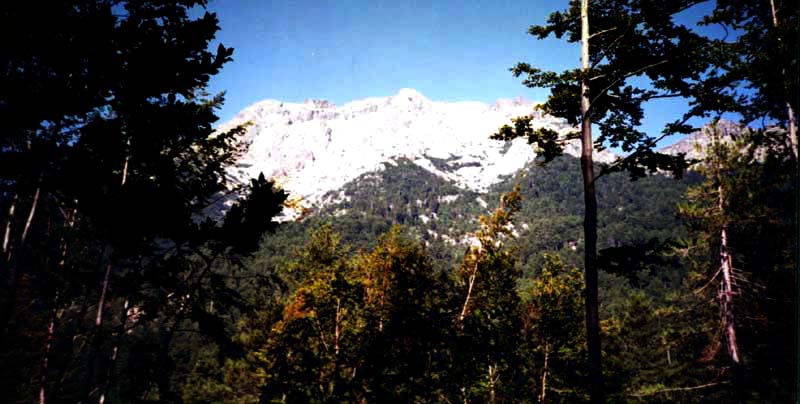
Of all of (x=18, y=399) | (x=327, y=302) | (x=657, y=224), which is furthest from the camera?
(x=657, y=224)

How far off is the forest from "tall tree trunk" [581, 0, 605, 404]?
5cm

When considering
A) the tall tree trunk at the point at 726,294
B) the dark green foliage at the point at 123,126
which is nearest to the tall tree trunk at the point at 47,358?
the dark green foliage at the point at 123,126

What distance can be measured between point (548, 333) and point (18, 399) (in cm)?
2143

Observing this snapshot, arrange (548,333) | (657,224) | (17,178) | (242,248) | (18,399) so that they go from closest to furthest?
(17,178) → (242,248) → (18,399) → (548,333) → (657,224)

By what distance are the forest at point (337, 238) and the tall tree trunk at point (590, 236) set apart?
5 cm

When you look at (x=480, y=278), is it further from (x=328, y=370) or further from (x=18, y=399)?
(x=18, y=399)

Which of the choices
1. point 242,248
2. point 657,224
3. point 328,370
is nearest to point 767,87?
point 242,248

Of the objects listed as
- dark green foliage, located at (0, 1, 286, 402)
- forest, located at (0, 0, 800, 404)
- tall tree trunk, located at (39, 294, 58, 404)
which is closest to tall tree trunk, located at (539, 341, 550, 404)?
forest, located at (0, 0, 800, 404)

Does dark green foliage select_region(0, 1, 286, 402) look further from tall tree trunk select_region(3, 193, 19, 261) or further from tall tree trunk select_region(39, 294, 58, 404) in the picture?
tall tree trunk select_region(39, 294, 58, 404)

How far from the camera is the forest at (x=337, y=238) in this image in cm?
454

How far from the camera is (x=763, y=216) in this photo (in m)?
15.7

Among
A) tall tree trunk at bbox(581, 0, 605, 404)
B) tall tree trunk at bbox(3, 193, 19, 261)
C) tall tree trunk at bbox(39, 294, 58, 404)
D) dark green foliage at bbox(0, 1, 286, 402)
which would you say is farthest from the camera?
tall tree trunk at bbox(39, 294, 58, 404)

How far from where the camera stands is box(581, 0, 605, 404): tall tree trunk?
6854 mm

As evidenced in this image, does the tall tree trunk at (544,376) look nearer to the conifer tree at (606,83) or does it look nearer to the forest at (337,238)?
the forest at (337,238)
